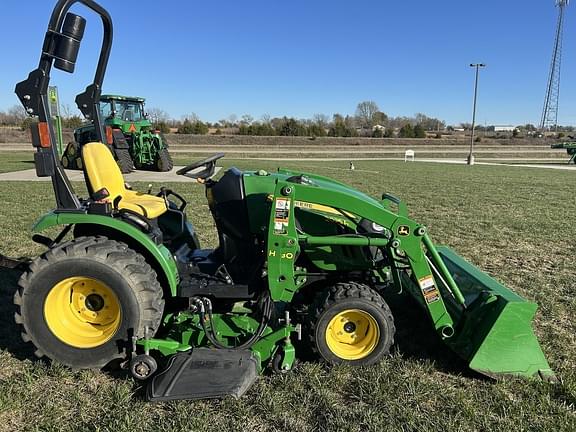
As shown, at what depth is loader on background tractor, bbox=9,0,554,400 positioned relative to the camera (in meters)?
2.99

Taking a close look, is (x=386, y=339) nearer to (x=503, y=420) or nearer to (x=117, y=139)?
(x=503, y=420)

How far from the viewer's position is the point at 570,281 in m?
5.16

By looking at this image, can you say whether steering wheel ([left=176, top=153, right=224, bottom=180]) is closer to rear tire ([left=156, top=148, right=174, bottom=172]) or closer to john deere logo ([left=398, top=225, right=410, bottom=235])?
john deere logo ([left=398, top=225, right=410, bottom=235])

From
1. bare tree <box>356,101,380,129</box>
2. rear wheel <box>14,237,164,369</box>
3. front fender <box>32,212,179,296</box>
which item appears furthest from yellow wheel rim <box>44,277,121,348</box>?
bare tree <box>356,101,380,129</box>

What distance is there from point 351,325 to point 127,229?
1.61 meters

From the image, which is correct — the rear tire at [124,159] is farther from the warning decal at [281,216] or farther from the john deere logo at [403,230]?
the john deere logo at [403,230]

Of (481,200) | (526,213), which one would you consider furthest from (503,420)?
(481,200)

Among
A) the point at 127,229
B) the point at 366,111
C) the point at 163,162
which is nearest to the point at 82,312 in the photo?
the point at 127,229

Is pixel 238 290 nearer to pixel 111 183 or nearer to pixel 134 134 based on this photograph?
pixel 111 183

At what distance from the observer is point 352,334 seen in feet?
10.7

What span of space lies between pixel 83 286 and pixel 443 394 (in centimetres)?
237

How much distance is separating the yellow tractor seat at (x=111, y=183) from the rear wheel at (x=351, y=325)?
153 centimetres

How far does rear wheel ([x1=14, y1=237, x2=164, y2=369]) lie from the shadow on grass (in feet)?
1.27

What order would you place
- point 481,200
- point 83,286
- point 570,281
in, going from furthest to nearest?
point 481,200
point 570,281
point 83,286
